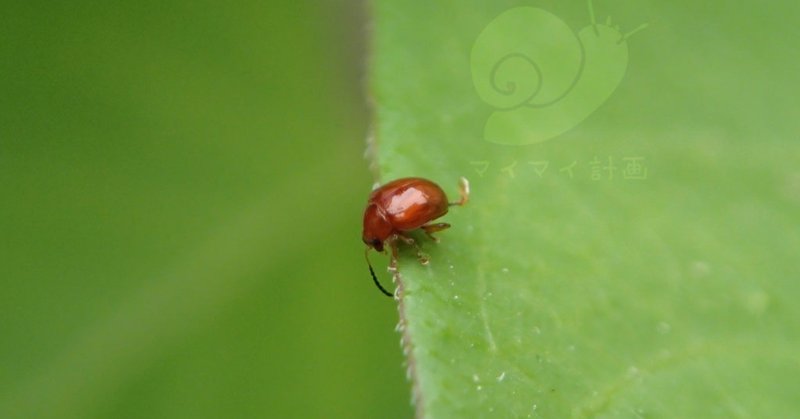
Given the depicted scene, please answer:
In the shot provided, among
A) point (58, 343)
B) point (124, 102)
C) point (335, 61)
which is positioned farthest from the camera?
point (335, 61)

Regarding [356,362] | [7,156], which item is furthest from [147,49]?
[356,362]

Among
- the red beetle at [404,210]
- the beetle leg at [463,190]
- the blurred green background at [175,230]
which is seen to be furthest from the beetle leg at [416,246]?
the blurred green background at [175,230]

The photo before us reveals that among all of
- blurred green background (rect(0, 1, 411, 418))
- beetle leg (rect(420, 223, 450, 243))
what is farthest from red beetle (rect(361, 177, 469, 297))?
blurred green background (rect(0, 1, 411, 418))

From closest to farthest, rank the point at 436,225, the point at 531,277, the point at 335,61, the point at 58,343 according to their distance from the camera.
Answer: the point at 531,277
the point at 436,225
the point at 58,343
the point at 335,61

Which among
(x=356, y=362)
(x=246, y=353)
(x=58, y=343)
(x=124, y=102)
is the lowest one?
(x=356, y=362)

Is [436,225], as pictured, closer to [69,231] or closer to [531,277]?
[531,277]

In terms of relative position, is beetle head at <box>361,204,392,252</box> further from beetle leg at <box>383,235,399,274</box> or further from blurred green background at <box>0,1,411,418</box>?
blurred green background at <box>0,1,411,418</box>

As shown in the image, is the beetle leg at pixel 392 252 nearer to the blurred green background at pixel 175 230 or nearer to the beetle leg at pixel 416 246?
the beetle leg at pixel 416 246
